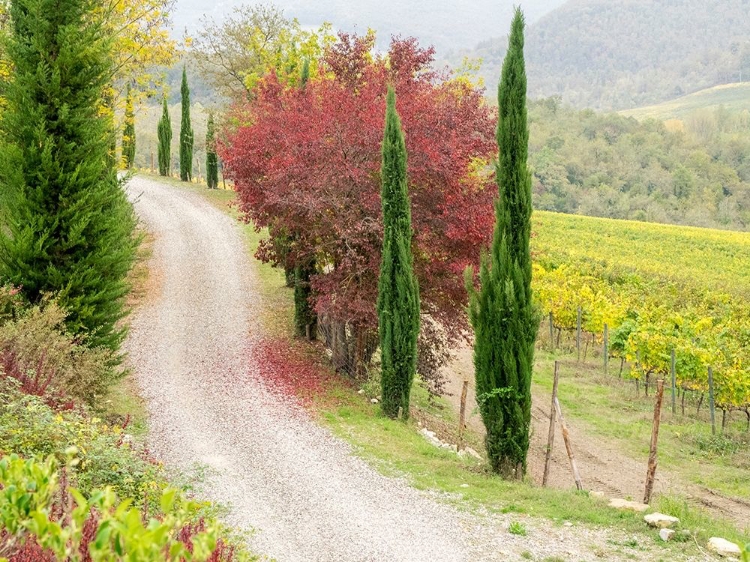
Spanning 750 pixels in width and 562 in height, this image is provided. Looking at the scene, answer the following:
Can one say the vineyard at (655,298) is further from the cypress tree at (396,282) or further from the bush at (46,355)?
the bush at (46,355)

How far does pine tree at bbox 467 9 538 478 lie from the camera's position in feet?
36.9

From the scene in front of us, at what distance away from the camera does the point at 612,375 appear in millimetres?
22750

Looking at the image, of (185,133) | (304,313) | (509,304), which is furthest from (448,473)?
(185,133)

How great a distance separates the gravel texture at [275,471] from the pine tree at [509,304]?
2056 millimetres

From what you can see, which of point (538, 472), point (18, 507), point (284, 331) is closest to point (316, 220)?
point (284, 331)

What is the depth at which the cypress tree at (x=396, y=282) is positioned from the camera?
12977mm

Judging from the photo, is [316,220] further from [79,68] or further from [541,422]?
[541,422]

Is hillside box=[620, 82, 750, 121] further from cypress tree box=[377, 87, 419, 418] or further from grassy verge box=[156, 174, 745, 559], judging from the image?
grassy verge box=[156, 174, 745, 559]

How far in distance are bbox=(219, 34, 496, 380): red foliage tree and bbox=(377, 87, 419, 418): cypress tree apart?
2.93 ft

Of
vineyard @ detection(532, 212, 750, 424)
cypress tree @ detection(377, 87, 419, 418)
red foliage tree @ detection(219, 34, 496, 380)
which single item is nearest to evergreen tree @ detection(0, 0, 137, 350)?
red foliage tree @ detection(219, 34, 496, 380)

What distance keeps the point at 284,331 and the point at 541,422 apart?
692cm

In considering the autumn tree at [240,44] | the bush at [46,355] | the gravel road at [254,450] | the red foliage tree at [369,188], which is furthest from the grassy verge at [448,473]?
the autumn tree at [240,44]

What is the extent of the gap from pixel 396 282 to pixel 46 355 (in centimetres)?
604

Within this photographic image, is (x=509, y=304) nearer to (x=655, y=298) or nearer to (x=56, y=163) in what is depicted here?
(x=56, y=163)
